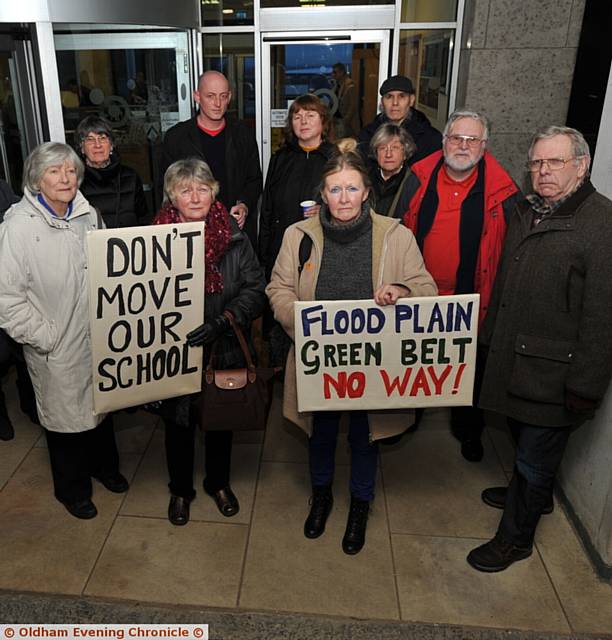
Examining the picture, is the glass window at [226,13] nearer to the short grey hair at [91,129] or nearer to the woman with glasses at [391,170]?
Answer: the short grey hair at [91,129]

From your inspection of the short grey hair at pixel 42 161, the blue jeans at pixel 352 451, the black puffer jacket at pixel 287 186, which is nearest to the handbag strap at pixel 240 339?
the blue jeans at pixel 352 451

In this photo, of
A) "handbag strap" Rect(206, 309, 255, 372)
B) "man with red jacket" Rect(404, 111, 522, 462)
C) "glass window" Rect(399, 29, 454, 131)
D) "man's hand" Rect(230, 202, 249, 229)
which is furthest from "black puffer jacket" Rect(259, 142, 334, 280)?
"glass window" Rect(399, 29, 454, 131)

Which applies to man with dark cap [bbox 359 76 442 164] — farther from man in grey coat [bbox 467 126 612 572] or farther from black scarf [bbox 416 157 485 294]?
man in grey coat [bbox 467 126 612 572]

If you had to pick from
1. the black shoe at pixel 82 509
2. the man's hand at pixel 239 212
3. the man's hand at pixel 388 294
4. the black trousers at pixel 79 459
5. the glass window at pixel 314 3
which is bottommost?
the black shoe at pixel 82 509

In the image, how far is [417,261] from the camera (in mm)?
2961

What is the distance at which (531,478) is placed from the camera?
2.99m

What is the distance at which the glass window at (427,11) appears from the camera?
6.07 metres

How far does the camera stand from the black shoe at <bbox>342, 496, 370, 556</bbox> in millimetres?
3273

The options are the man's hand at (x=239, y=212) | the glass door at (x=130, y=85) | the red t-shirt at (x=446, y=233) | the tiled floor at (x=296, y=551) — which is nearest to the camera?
the tiled floor at (x=296, y=551)

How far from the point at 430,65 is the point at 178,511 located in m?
5.04

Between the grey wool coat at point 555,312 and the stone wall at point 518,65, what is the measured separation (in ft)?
10.4

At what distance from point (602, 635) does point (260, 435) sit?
7.80 ft

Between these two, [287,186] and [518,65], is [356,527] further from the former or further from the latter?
[518,65]

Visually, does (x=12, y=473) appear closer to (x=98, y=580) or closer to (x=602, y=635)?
(x=98, y=580)
